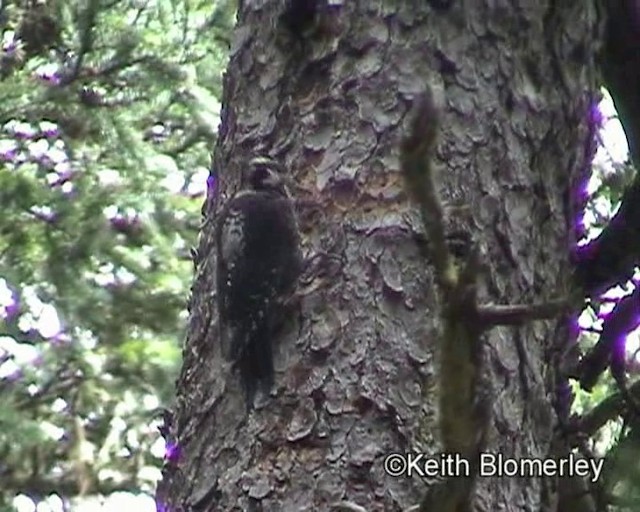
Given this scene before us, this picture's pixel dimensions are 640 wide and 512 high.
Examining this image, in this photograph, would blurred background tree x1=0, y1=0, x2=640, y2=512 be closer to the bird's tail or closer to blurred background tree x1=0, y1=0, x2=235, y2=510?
blurred background tree x1=0, y1=0, x2=235, y2=510

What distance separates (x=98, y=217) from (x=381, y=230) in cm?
204

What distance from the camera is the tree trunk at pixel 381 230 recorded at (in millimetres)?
1527

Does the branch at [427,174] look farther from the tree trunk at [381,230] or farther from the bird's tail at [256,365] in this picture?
the bird's tail at [256,365]

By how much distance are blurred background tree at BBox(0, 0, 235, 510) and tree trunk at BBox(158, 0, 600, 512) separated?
5.77 ft

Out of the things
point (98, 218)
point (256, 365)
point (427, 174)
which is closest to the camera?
point (427, 174)

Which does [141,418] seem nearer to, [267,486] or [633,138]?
[633,138]

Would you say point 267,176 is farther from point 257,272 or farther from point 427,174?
point 427,174

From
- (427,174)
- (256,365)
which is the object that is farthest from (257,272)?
(427,174)

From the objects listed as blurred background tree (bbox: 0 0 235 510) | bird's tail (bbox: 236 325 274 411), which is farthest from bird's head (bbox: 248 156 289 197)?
blurred background tree (bbox: 0 0 235 510)

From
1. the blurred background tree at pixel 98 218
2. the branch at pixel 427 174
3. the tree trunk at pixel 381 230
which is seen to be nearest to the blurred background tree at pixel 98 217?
the blurred background tree at pixel 98 218

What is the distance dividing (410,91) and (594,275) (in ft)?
1.23

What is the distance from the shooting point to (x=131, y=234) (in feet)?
12.1

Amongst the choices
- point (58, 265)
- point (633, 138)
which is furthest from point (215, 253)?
point (58, 265)

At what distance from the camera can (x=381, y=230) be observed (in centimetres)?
164
